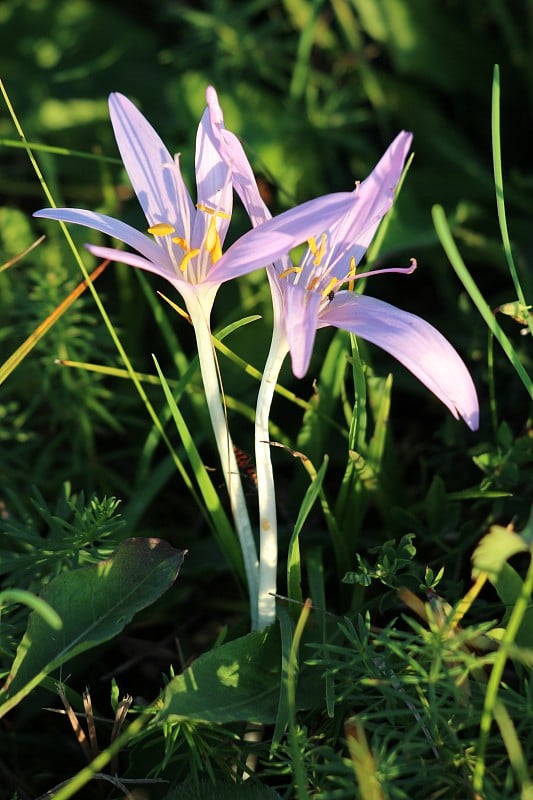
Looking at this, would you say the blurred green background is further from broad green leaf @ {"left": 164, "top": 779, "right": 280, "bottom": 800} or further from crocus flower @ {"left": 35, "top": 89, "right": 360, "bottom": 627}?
broad green leaf @ {"left": 164, "top": 779, "right": 280, "bottom": 800}

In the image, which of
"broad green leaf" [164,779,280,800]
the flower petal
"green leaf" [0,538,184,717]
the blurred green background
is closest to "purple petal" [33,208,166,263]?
the flower petal

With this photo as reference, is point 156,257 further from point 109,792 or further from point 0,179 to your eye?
point 0,179

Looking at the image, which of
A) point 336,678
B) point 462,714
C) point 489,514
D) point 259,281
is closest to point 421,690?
point 462,714

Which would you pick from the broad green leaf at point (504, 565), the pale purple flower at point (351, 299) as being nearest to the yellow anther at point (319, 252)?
the pale purple flower at point (351, 299)

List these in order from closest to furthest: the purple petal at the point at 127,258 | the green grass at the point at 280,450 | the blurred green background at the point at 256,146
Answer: the purple petal at the point at 127,258, the green grass at the point at 280,450, the blurred green background at the point at 256,146

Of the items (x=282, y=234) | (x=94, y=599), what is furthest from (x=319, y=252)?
(x=94, y=599)

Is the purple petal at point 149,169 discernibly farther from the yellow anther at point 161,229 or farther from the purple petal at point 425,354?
the purple petal at point 425,354

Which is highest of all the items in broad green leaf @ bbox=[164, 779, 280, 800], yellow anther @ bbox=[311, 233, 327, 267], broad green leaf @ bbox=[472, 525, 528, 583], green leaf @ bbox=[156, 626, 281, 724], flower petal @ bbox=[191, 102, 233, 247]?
flower petal @ bbox=[191, 102, 233, 247]
